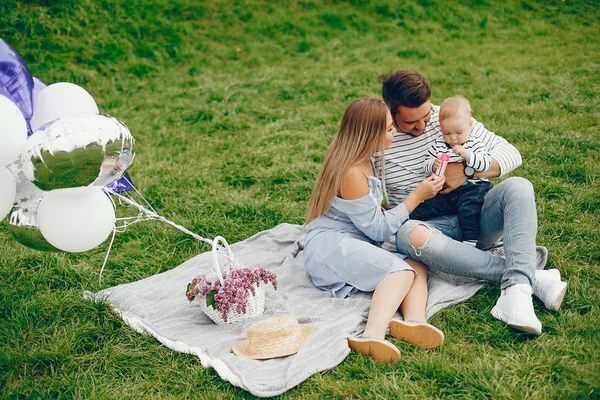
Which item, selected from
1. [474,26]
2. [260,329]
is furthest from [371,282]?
[474,26]

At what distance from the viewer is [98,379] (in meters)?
2.75

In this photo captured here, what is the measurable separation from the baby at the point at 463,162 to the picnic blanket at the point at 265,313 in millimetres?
353

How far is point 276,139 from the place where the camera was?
19.5 feet

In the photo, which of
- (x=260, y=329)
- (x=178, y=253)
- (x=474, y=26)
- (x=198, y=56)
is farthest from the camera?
(x=474, y=26)

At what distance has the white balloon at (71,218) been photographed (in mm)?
2551

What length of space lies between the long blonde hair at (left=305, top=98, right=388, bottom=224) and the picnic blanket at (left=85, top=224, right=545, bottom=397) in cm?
60

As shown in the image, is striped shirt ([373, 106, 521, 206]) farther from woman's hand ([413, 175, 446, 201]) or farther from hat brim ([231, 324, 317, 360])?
hat brim ([231, 324, 317, 360])

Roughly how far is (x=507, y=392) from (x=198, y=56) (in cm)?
722

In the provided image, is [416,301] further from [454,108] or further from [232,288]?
→ [454,108]

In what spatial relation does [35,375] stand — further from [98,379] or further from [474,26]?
[474,26]

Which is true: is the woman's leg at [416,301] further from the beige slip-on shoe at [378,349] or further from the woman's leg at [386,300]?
the beige slip-on shoe at [378,349]

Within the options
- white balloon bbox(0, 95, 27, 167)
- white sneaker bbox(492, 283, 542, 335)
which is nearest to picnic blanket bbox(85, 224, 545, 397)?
white sneaker bbox(492, 283, 542, 335)

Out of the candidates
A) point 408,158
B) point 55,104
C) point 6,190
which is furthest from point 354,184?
point 6,190

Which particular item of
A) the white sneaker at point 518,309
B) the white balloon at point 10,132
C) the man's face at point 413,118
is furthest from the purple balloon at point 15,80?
the white sneaker at point 518,309
